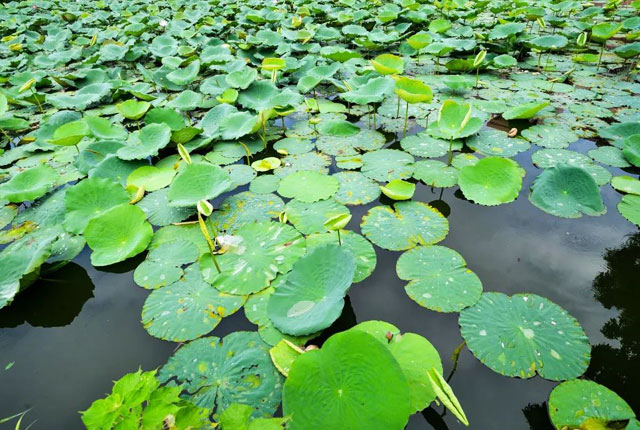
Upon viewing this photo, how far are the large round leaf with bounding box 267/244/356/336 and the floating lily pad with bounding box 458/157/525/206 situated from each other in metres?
1.36

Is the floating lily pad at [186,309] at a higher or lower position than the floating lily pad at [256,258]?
lower

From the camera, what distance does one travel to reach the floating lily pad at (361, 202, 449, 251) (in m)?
2.37

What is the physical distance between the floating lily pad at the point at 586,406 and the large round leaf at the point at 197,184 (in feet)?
7.40

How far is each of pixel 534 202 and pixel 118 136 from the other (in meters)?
3.96

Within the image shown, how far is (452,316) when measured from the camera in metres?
1.91

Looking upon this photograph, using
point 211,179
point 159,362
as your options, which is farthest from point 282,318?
point 211,179

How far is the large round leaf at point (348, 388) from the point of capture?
1.34m

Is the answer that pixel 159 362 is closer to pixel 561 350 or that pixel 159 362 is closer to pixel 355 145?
pixel 561 350

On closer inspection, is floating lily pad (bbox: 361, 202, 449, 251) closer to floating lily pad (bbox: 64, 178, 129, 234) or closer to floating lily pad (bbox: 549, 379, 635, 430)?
floating lily pad (bbox: 549, 379, 635, 430)

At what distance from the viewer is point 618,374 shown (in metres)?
1.63

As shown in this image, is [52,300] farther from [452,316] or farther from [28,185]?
[452,316]

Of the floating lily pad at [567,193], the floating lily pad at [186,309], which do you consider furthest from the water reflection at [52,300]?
the floating lily pad at [567,193]

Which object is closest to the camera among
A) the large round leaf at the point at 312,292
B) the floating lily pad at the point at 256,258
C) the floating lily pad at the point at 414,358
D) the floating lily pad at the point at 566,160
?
the floating lily pad at the point at 414,358

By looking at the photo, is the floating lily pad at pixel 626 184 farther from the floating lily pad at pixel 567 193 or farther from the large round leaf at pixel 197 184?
the large round leaf at pixel 197 184
